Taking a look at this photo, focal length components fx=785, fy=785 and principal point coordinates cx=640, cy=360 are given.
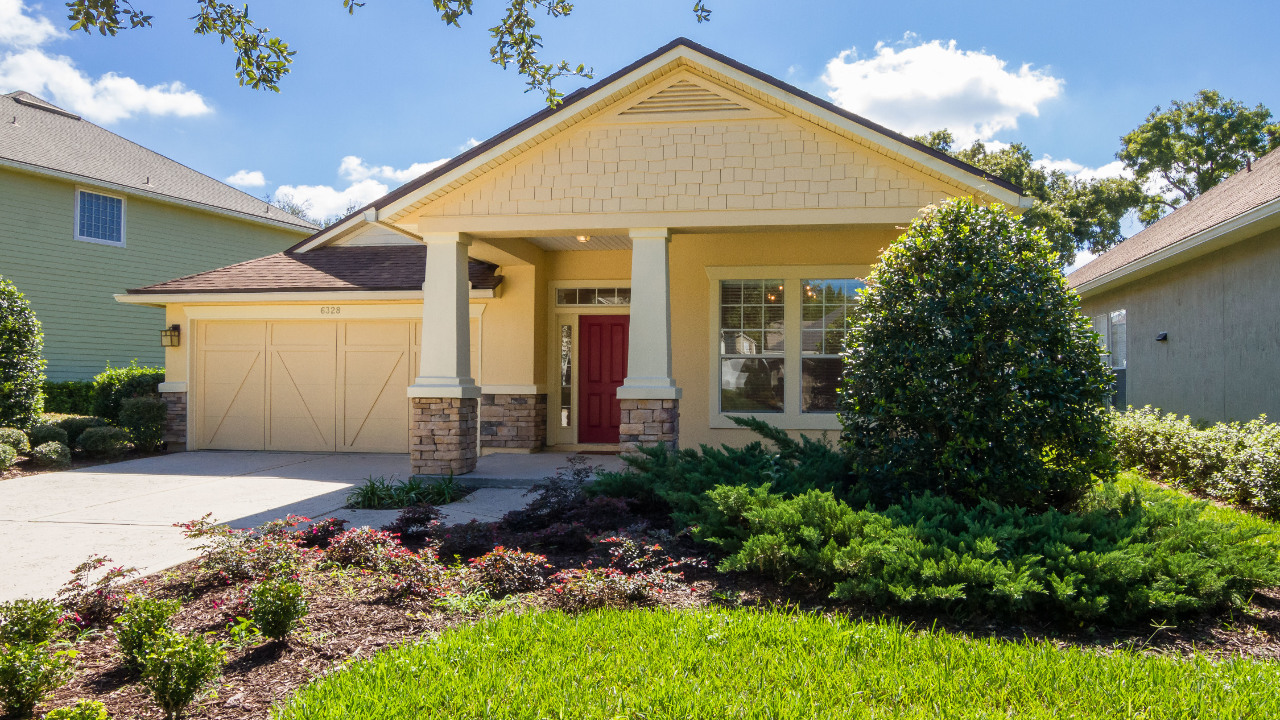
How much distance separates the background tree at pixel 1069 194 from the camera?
26.9m

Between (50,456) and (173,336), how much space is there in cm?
254

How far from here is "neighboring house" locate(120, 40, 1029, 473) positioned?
29.1 ft

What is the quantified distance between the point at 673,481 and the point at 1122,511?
311 cm

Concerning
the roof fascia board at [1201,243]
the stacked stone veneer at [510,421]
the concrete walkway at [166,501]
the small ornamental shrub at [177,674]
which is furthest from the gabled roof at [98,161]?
the roof fascia board at [1201,243]

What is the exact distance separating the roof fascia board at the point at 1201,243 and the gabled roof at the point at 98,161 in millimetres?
18571

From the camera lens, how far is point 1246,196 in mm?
Answer: 10266

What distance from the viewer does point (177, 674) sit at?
298 centimetres

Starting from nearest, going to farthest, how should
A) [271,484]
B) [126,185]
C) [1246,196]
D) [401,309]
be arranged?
[271,484] < [1246,196] < [401,309] < [126,185]

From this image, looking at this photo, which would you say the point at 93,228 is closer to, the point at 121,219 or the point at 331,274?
the point at 121,219

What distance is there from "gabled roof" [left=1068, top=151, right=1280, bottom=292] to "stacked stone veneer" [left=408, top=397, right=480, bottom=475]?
916cm

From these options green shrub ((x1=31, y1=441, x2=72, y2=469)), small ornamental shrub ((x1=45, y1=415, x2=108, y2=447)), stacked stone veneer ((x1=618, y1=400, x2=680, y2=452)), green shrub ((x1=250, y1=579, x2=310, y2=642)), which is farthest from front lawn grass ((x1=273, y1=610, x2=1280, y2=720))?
small ornamental shrub ((x1=45, y1=415, x2=108, y2=447))

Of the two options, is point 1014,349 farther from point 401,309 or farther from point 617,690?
point 401,309

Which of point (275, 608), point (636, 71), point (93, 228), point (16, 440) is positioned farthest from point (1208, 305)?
point (93, 228)

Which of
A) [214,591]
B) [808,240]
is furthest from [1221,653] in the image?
[808,240]
